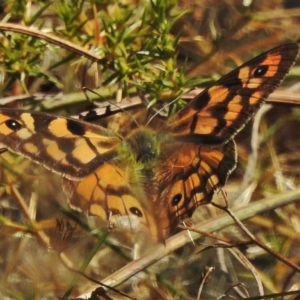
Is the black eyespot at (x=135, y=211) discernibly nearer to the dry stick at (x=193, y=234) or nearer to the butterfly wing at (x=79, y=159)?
the butterfly wing at (x=79, y=159)

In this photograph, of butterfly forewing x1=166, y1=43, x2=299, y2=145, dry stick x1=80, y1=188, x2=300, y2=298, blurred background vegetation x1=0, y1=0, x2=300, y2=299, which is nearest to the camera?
butterfly forewing x1=166, y1=43, x2=299, y2=145

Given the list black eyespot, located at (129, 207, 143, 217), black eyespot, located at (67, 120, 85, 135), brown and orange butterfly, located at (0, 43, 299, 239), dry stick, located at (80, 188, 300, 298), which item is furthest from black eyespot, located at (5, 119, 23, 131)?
dry stick, located at (80, 188, 300, 298)

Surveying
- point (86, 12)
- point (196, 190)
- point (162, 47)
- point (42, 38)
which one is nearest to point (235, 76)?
point (196, 190)

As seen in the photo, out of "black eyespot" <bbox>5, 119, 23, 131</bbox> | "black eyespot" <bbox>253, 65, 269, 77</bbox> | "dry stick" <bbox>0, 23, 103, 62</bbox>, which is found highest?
"black eyespot" <bbox>253, 65, 269, 77</bbox>

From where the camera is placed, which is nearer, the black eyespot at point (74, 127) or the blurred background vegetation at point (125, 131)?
the black eyespot at point (74, 127)

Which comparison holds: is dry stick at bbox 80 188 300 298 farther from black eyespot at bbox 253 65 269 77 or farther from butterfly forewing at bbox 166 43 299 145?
black eyespot at bbox 253 65 269 77

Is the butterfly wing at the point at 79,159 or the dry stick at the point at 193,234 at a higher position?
the butterfly wing at the point at 79,159

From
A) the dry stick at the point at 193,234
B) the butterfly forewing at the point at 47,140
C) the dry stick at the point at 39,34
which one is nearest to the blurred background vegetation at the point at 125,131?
the dry stick at the point at 39,34
